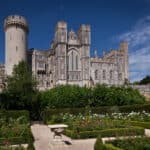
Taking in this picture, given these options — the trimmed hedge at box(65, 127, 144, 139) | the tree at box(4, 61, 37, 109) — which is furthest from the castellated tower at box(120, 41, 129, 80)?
the trimmed hedge at box(65, 127, 144, 139)

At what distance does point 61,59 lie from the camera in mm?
57375

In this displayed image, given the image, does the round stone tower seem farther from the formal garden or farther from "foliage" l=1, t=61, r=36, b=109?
"foliage" l=1, t=61, r=36, b=109

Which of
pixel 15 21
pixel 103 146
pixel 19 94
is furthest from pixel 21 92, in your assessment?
pixel 15 21

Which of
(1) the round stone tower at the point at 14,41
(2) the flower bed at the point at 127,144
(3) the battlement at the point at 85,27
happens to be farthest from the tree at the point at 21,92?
(3) the battlement at the point at 85,27

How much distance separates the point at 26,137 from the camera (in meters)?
12.9

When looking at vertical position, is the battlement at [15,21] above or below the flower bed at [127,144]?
above

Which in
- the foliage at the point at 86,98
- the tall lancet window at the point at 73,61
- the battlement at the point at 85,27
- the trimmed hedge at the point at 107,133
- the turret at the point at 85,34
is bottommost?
the trimmed hedge at the point at 107,133

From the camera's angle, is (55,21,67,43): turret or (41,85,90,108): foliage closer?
(41,85,90,108): foliage

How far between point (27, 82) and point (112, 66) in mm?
38384

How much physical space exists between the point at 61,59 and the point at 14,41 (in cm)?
1015

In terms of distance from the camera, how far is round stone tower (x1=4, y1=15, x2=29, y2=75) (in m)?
52.8

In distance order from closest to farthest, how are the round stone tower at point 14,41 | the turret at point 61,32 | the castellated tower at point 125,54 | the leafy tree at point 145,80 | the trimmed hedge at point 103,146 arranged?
the trimmed hedge at point 103,146 < the round stone tower at point 14,41 < the turret at point 61,32 < the castellated tower at point 125,54 < the leafy tree at point 145,80

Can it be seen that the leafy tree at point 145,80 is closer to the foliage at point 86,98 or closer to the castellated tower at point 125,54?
the castellated tower at point 125,54

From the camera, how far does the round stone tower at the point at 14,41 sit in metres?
52.8
